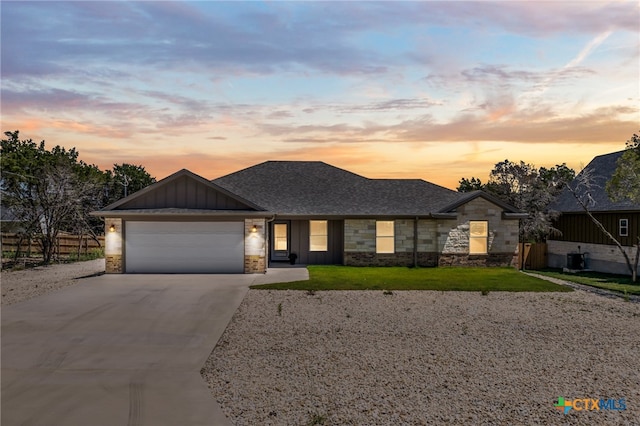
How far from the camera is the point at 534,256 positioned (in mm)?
29016

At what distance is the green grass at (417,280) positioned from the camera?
18047mm

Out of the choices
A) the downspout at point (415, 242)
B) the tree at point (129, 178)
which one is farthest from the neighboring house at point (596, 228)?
the tree at point (129, 178)

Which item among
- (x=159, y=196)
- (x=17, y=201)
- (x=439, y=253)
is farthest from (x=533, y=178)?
(x=17, y=201)

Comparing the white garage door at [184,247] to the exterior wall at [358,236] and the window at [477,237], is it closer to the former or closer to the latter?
the exterior wall at [358,236]

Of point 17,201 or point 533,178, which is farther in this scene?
point 533,178

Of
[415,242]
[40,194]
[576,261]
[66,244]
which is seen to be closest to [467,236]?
[415,242]

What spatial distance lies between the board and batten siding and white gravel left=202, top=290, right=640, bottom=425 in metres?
11.3

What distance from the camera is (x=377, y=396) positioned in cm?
732

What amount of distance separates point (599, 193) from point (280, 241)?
753 inches

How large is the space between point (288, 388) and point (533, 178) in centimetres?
3534

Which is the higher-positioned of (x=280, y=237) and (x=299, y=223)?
(x=299, y=223)

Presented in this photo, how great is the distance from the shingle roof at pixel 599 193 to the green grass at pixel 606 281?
3621 mm

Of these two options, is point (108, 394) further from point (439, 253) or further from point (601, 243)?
Answer: point (601, 243)

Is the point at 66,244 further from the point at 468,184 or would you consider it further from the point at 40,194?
the point at 468,184
